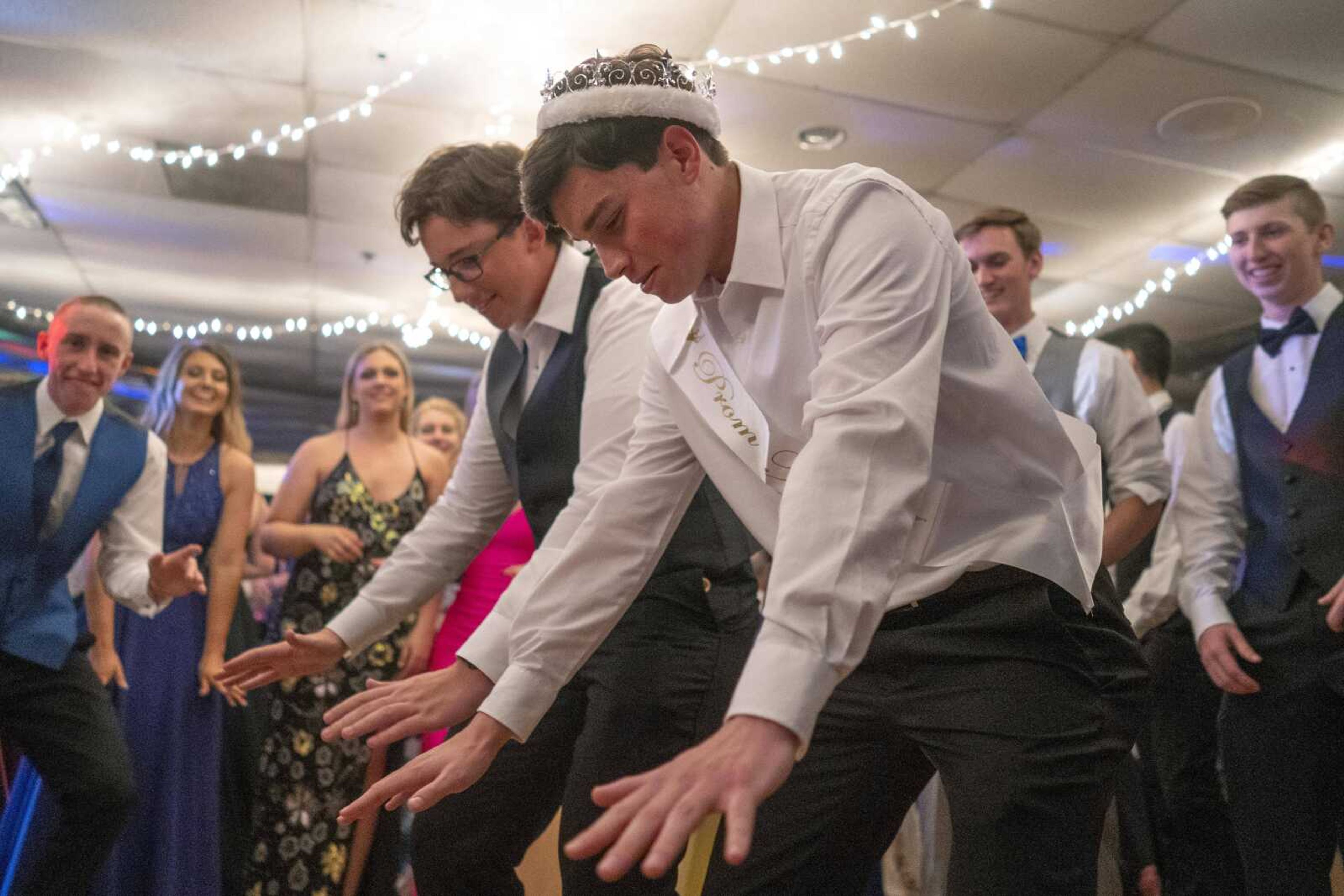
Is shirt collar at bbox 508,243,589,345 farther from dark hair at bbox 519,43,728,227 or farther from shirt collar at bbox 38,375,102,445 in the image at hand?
shirt collar at bbox 38,375,102,445

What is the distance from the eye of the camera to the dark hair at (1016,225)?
2564mm

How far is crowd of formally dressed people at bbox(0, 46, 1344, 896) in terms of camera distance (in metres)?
0.99

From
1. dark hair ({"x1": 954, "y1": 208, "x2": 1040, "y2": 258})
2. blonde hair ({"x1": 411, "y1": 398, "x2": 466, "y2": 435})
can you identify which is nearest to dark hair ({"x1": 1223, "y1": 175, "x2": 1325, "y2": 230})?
dark hair ({"x1": 954, "y1": 208, "x2": 1040, "y2": 258})

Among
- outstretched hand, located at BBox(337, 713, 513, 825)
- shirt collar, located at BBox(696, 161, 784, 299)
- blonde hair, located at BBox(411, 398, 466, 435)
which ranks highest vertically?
blonde hair, located at BBox(411, 398, 466, 435)

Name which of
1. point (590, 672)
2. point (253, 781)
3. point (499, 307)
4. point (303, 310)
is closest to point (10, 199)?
point (303, 310)

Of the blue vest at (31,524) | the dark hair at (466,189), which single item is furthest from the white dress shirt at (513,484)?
the blue vest at (31,524)

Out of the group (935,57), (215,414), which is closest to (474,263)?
(215,414)

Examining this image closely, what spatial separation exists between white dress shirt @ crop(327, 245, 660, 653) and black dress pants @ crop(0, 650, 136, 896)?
971 mm

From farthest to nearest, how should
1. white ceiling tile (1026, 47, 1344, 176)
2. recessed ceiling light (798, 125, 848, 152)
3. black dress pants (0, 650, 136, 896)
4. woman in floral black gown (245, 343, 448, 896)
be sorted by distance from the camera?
recessed ceiling light (798, 125, 848, 152) < white ceiling tile (1026, 47, 1344, 176) < woman in floral black gown (245, 343, 448, 896) < black dress pants (0, 650, 136, 896)

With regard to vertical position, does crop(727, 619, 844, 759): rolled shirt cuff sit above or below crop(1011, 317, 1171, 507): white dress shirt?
below

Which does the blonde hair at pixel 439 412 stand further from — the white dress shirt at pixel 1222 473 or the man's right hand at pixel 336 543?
the white dress shirt at pixel 1222 473

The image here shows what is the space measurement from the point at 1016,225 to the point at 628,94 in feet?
5.29

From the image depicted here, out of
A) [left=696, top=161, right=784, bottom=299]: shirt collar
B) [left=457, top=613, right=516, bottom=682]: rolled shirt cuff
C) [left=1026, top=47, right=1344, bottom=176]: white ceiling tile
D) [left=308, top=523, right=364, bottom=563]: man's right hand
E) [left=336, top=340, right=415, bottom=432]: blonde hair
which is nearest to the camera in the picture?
[left=696, top=161, right=784, bottom=299]: shirt collar

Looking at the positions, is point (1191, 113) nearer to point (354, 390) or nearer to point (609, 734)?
point (354, 390)
